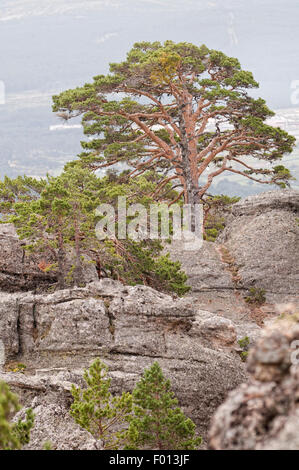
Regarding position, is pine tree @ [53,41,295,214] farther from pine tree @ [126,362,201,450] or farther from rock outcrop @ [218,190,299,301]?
pine tree @ [126,362,201,450]

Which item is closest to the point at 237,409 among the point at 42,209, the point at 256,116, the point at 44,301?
the point at 44,301

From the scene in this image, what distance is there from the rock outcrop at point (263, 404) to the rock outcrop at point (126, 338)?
280 inches

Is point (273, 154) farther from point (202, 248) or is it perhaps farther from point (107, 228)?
point (107, 228)

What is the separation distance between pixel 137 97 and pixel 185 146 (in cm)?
395

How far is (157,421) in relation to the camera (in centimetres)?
963

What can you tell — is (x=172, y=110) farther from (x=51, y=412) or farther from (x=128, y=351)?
(x=51, y=412)

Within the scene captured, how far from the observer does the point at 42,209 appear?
1499cm

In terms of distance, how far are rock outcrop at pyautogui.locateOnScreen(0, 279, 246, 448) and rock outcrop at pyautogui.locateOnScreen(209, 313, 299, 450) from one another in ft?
23.4

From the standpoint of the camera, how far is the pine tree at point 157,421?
9461mm

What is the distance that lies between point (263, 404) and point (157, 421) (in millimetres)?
5199

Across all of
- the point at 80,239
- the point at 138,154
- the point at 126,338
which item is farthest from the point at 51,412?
the point at 138,154

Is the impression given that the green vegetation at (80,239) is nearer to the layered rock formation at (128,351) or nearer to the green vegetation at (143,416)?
the layered rock formation at (128,351)

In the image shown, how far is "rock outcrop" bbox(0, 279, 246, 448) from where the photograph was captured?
12.2 metres

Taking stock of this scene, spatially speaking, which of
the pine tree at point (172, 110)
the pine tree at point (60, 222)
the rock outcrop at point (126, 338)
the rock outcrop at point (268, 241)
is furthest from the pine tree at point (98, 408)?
the pine tree at point (172, 110)
